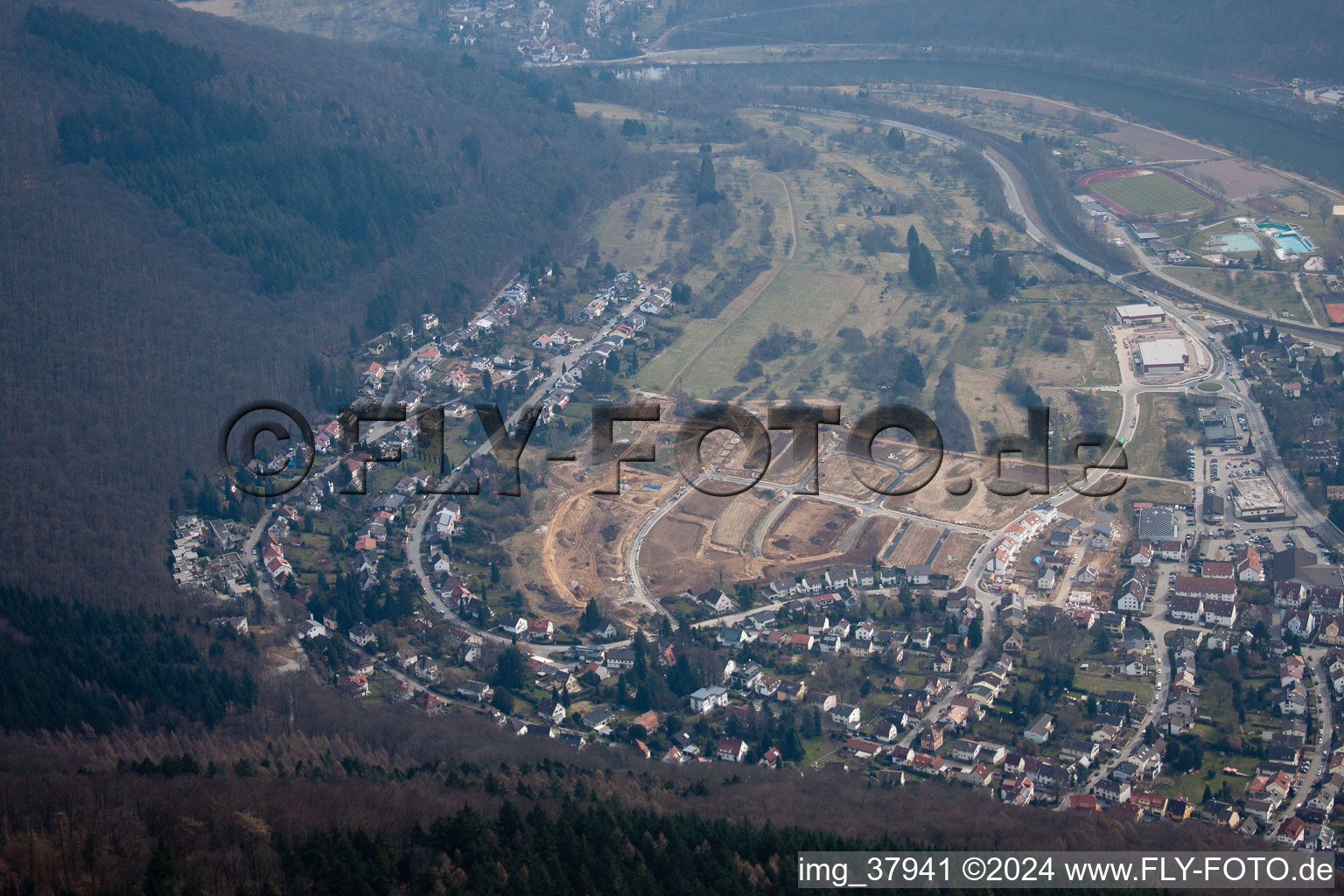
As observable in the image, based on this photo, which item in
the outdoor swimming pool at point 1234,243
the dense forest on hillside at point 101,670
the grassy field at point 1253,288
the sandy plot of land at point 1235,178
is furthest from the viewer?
the sandy plot of land at point 1235,178

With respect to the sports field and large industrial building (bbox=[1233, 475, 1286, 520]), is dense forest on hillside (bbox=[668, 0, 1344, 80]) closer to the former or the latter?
the sports field

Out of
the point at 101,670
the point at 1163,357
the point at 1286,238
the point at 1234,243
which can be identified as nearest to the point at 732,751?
the point at 101,670

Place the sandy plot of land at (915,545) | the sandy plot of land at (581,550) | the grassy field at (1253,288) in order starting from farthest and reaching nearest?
the grassy field at (1253,288) < the sandy plot of land at (915,545) < the sandy plot of land at (581,550)

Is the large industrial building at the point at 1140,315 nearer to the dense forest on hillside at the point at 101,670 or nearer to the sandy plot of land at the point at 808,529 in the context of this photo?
the sandy plot of land at the point at 808,529

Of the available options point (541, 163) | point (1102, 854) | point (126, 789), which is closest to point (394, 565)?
point (126, 789)

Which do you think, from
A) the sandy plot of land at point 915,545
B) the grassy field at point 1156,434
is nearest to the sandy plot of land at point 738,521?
the sandy plot of land at point 915,545

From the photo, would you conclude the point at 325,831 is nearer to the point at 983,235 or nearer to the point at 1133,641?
the point at 1133,641
